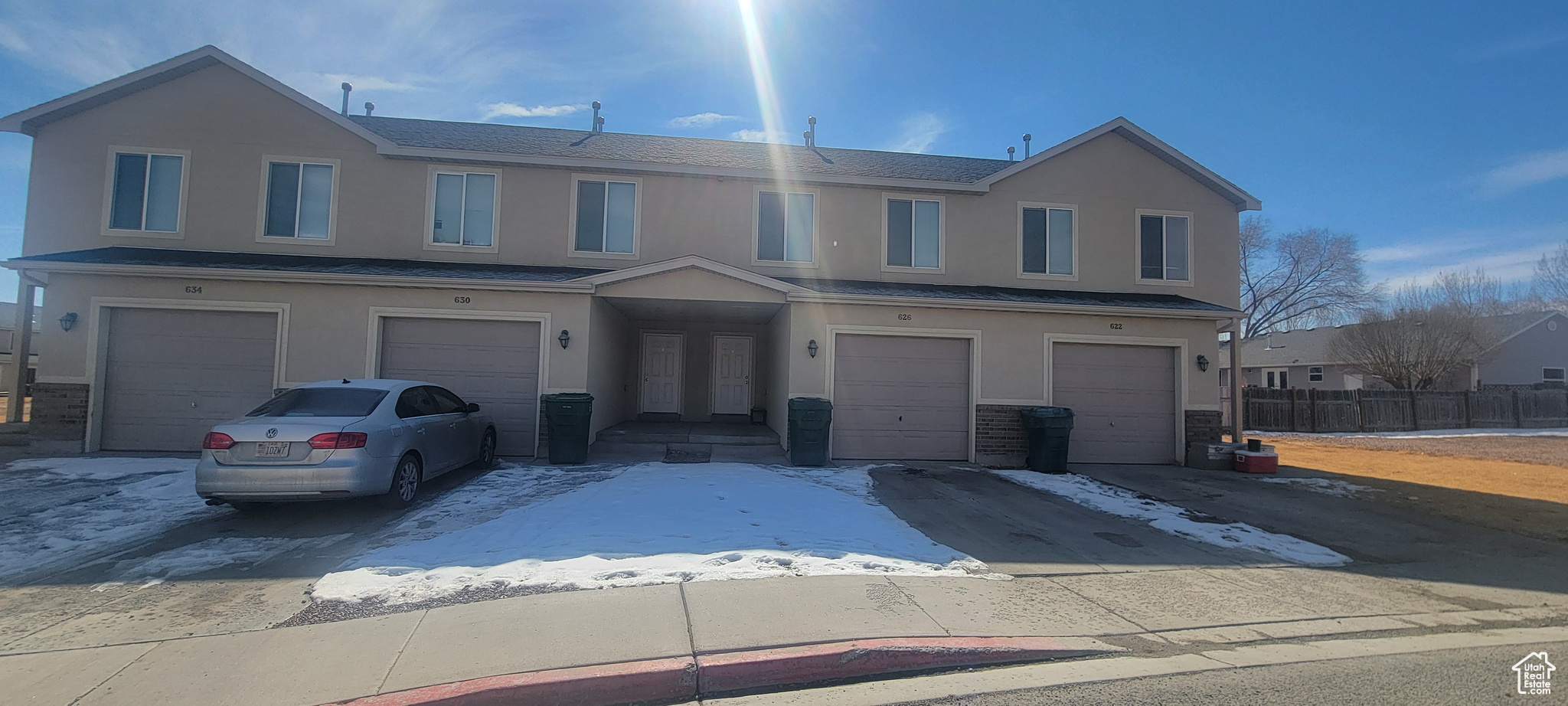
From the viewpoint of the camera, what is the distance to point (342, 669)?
340cm

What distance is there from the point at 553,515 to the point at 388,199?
311 inches

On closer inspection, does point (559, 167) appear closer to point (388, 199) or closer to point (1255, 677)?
point (388, 199)

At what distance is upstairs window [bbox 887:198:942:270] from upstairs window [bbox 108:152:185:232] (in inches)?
480

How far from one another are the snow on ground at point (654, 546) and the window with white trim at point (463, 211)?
5.96 metres

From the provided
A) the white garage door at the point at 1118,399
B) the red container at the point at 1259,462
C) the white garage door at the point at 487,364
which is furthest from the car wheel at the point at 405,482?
the red container at the point at 1259,462

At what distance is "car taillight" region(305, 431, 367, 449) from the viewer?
240 inches

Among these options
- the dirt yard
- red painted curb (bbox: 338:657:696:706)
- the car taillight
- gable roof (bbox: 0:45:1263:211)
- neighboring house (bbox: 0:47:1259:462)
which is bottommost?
red painted curb (bbox: 338:657:696:706)

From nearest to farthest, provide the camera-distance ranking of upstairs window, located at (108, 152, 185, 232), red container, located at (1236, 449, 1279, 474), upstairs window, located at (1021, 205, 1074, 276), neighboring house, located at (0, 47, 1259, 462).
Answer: neighboring house, located at (0, 47, 1259, 462) < upstairs window, located at (108, 152, 185, 232) < red container, located at (1236, 449, 1279, 474) < upstairs window, located at (1021, 205, 1074, 276)

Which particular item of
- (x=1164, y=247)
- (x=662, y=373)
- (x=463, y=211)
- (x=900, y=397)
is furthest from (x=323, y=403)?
(x=1164, y=247)

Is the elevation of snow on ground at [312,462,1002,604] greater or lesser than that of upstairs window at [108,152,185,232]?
lesser

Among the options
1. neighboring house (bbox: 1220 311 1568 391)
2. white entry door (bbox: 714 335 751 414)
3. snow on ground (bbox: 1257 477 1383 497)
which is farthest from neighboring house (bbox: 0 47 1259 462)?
neighboring house (bbox: 1220 311 1568 391)

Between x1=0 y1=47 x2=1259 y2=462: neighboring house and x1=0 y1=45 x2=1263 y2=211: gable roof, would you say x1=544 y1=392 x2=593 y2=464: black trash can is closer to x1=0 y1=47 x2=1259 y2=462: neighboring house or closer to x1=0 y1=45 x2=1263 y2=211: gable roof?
x1=0 y1=47 x2=1259 y2=462: neighboring house

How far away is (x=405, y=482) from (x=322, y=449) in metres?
0.98

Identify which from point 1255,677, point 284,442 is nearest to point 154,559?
point 284,442
